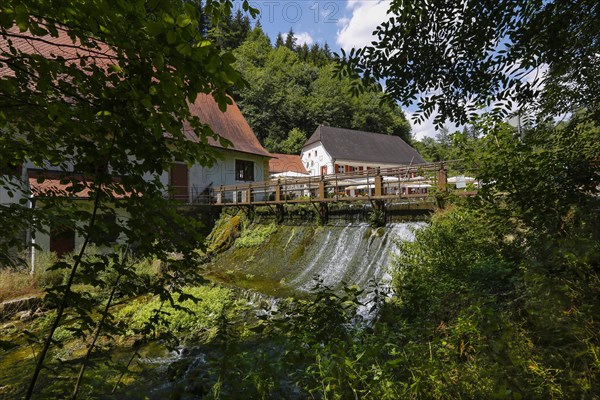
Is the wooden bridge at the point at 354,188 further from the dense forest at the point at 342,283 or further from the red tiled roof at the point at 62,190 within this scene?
the red tiled roof at the point at 62,190

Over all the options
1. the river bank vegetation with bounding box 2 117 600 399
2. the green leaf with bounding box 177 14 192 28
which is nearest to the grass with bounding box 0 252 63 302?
the river bank vegetation with bounding box 2 117 600 399

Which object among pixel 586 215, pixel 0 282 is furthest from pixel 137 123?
pixel 0 282

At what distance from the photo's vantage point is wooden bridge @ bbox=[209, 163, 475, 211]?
10.2 metres

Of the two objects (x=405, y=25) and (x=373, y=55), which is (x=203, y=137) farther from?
(x=405, y=25)

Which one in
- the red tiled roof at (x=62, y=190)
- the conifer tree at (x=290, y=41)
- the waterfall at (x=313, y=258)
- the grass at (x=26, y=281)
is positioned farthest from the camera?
the conifer tree at (x=290, y=41)

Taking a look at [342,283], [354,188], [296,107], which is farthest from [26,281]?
[296,107]

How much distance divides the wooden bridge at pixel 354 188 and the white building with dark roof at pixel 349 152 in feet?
56.4

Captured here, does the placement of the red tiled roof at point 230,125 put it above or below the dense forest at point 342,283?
above

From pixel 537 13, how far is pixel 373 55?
4.90ft

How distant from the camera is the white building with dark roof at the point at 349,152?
1389 inches

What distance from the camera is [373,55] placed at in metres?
3.55

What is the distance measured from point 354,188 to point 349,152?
22.7 m

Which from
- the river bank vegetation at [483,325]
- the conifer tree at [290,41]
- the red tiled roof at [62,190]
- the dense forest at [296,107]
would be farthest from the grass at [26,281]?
the conifer tree at [290,41]

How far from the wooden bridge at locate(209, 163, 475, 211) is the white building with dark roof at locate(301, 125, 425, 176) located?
17198 mm
